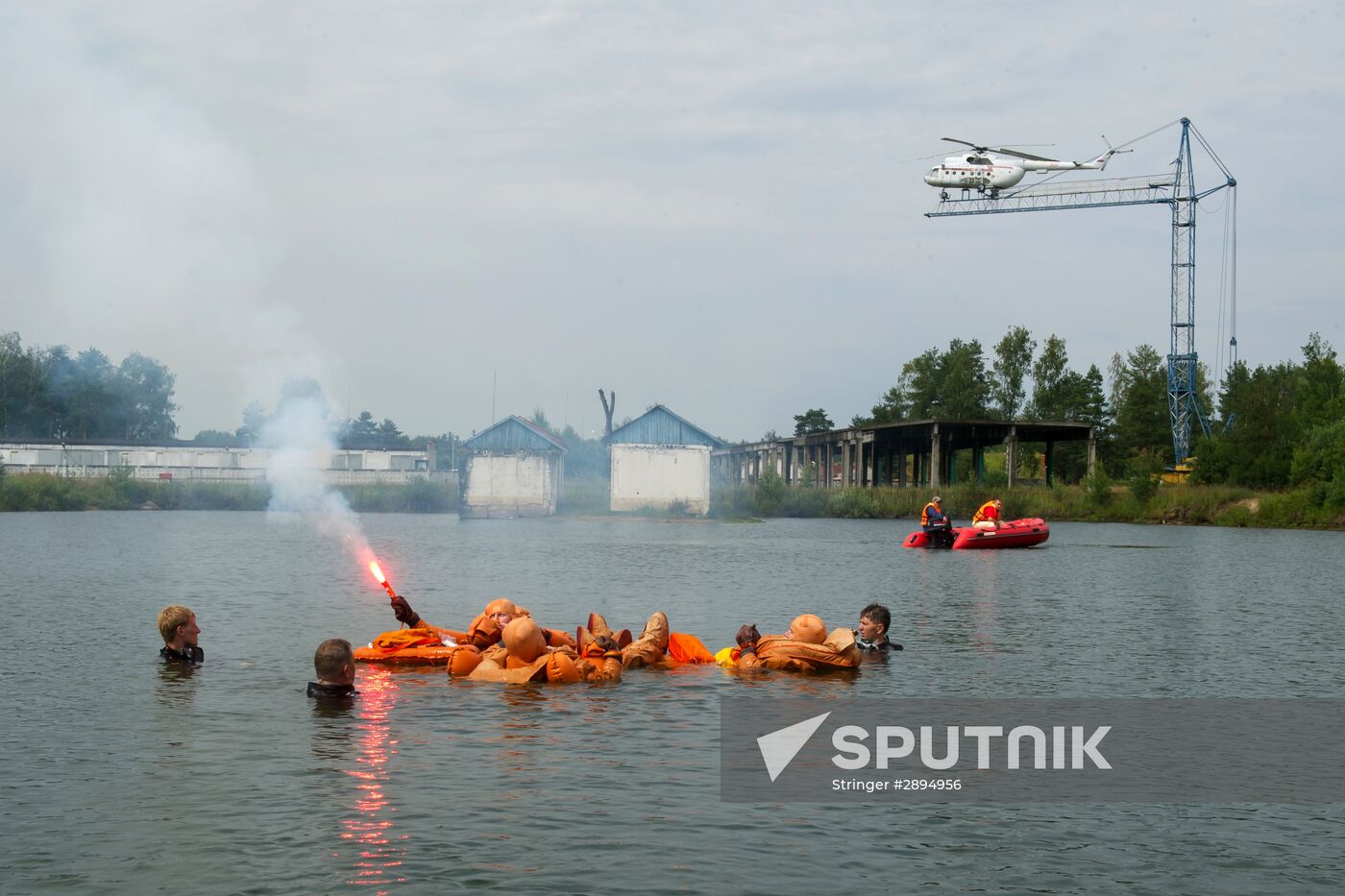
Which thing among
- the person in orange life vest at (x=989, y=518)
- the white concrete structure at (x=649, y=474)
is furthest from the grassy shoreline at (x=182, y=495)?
the person in orange life vest at (x=989, y=518)

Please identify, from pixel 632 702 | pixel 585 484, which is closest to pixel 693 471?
pixel 585 484

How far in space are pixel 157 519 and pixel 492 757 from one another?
6433 cm

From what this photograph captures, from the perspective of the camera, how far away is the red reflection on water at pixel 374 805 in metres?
9.60

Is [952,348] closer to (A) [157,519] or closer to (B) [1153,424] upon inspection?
(B) [1153,424]

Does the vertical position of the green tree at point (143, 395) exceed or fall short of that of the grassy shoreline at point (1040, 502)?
it exceeds it

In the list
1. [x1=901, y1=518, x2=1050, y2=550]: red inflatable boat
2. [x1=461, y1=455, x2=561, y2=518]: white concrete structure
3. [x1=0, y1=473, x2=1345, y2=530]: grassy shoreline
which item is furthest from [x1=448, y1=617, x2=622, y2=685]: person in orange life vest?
[x1=0, y1=473, x2=1345, y2=530]: grassy shoreline

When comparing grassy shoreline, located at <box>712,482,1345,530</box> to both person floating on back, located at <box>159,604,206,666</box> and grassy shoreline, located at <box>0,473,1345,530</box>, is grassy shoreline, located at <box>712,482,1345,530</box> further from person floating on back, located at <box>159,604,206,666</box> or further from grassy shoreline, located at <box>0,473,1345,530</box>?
person floating on back, located at <box>159,604,206,666</box>

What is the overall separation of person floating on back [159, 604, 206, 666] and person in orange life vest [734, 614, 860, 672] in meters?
7.72

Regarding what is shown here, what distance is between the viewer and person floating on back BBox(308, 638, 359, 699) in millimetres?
15898

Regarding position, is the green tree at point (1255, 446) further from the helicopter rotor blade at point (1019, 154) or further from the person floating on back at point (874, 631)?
the person floating on back at point (874, 631)

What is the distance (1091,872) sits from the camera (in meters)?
9.85

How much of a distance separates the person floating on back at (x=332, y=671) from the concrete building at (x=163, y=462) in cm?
8411

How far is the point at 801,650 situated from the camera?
18.6 meters

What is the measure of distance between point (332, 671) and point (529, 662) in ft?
9.01
